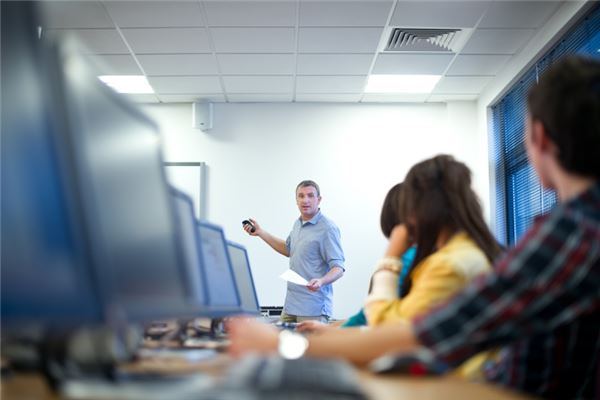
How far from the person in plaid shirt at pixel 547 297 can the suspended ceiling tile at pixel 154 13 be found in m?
3.20

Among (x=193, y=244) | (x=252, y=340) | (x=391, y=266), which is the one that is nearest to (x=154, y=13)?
(x=193, y=244)

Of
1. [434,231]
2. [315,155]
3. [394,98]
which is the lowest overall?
[434,231]

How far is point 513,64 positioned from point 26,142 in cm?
480

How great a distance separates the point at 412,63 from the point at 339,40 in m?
0.80

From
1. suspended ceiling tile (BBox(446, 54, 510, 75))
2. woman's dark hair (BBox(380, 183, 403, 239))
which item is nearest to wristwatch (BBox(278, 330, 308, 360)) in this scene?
woman's dark hair (BBox(380, 183, 403, 239))

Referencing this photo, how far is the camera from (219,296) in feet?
6.47

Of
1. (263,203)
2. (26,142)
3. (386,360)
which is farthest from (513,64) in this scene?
(26,142)

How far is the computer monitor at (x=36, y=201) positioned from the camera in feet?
2.24

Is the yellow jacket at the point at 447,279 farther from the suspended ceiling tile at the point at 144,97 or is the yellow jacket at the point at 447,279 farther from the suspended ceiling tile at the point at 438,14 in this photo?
the suspended ceiling tile at the point at 144,97

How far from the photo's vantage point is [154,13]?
158 inches

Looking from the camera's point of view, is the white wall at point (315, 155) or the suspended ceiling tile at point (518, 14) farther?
the white wall at point (315, 155)

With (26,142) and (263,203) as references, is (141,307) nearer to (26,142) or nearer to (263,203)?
(26,142)

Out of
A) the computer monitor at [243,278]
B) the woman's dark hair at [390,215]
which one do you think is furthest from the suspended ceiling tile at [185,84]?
the woman's dark hair at [390,215]

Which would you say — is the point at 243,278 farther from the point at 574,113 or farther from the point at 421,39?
the point at 421,39
